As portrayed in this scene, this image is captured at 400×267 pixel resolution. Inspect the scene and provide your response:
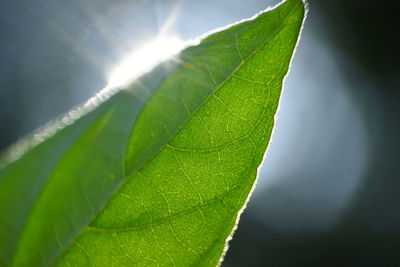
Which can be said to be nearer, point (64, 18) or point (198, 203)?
point (198, 203)

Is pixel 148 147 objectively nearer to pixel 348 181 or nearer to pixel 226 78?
pixel 226 78

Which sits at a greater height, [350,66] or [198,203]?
[350,66]

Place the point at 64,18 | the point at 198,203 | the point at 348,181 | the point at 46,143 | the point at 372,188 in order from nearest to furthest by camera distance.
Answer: the point at 46,143
the point at 198,203
the point at 372,188
the point at 348,181
the point at 64,18

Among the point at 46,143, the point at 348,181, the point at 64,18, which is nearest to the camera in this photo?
the point at 46,143

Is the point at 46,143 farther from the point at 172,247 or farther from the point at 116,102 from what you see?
the point at 172,247

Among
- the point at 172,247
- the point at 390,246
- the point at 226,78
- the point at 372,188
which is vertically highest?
the point at 372,188

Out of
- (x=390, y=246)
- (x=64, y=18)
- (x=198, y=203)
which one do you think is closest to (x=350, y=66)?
(x=390, y=246)
